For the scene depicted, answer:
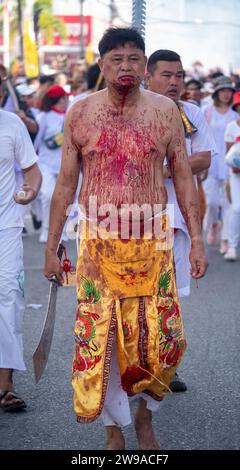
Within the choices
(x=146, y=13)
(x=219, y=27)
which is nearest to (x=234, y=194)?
(x=146, y=13)

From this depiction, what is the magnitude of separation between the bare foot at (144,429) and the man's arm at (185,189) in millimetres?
697

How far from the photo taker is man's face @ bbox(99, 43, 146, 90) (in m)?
4.73

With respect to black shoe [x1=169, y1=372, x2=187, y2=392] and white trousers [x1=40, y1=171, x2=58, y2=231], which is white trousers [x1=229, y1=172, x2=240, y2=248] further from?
black shoe [x1=169, y1=372, x2=187, y2=392]

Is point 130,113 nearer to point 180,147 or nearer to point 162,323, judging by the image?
→ point 180,147

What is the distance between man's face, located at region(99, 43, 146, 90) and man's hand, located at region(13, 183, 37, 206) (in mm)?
1188

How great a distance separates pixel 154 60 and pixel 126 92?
164cm

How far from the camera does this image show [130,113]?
4.80 metres

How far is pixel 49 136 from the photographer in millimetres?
13055

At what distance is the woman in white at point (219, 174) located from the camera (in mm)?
12724

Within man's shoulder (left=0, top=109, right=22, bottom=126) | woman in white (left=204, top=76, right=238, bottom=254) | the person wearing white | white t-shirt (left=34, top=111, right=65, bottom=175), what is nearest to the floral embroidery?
the person wearing white

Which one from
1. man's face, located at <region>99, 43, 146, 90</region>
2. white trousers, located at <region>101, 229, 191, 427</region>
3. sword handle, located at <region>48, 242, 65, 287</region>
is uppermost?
man's face, located at <region>99, 43, 146, 90</region>

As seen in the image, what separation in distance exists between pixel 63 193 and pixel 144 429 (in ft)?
3.91

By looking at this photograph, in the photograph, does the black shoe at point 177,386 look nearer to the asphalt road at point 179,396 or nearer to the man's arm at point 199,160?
the asphalt road at point 179,396

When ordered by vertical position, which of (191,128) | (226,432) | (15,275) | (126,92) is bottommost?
(226,432)
